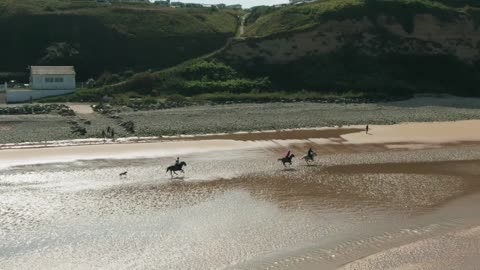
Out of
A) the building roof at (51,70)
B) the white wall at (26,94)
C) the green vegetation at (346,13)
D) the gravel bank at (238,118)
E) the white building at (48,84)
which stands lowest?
the gravel bank at (238,118)

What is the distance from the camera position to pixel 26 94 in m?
61.7

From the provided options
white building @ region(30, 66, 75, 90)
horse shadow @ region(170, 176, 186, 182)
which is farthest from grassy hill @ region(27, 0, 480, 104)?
horse shadow @ region(170, 176, 186, 182)

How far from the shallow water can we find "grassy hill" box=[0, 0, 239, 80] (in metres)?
41.6

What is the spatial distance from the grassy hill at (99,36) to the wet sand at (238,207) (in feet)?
124

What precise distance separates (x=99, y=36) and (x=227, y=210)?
5887 cm

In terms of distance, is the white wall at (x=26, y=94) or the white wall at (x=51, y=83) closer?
the white wall at (x=26, y=94)

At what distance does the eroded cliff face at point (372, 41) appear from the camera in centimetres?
7481

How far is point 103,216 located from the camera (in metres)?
25.2

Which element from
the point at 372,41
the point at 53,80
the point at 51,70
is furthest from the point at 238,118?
the point at 372,41

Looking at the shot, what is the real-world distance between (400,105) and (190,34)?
32.6 m

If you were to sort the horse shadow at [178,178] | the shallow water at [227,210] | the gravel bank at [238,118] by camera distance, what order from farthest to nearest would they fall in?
the gravel bank at [238,118], the horse shadow at [178,178], the shallow water at [227,210]

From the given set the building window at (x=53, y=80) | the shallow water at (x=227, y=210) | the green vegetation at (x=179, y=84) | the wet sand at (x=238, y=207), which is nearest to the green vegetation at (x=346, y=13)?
the green vegetation at (x=179, y=84)

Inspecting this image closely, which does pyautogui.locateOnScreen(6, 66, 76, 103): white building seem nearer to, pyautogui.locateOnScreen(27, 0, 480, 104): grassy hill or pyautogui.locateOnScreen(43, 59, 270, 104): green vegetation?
pyautogui.locateOnScreen(43, 59, 270, 104): green vegetation

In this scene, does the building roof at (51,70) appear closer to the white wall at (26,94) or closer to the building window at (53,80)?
the building window at (53,80)
